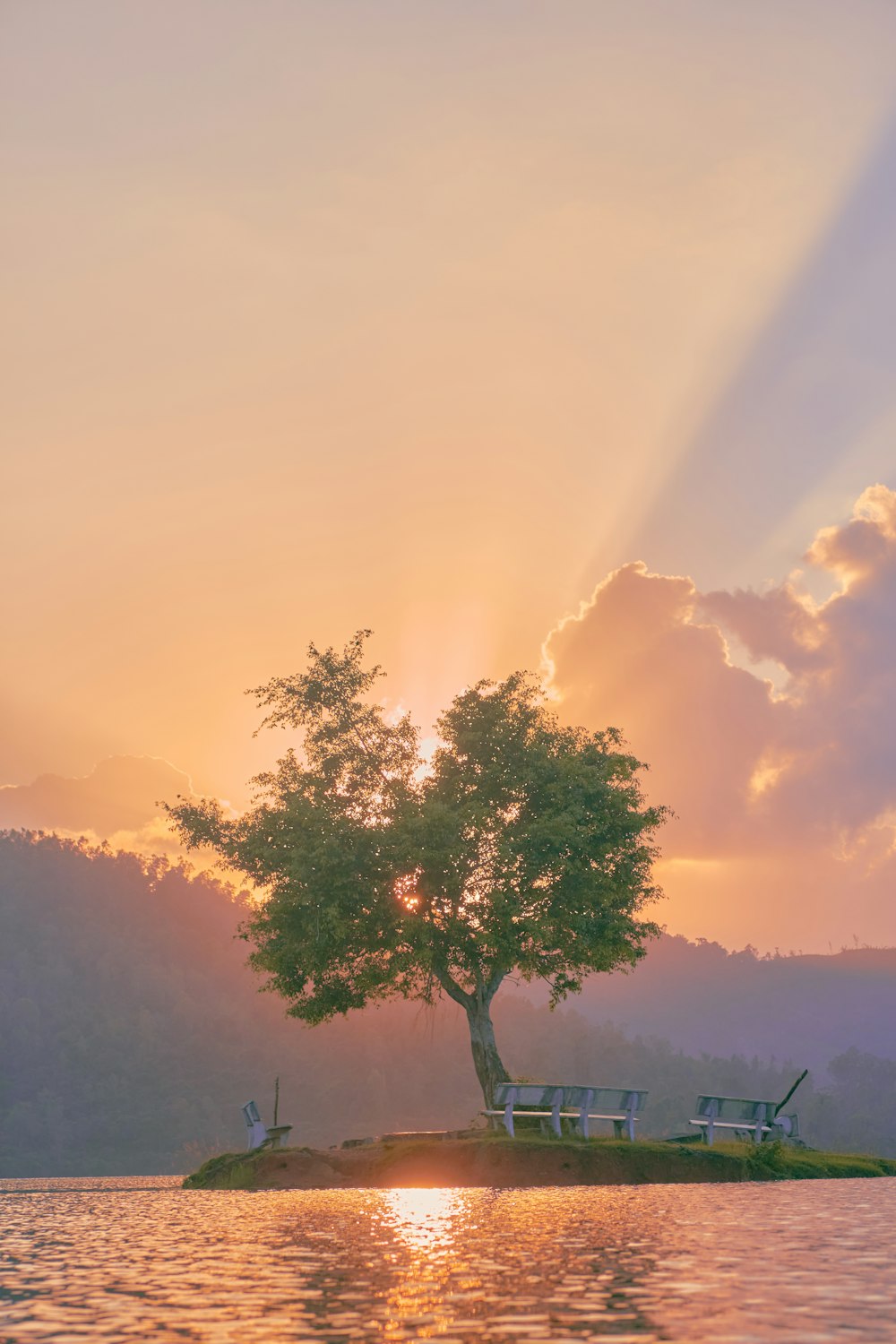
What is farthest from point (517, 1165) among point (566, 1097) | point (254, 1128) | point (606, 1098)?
point (254, 1128)

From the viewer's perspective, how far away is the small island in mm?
24219

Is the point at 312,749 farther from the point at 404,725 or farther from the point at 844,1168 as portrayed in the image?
the point at 844,1168

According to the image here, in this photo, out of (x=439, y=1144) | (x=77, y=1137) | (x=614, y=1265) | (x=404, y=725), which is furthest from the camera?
(x=77, y=1137)

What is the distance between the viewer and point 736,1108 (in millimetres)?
29188

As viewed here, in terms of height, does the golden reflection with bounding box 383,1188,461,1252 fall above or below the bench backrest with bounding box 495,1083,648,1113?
below

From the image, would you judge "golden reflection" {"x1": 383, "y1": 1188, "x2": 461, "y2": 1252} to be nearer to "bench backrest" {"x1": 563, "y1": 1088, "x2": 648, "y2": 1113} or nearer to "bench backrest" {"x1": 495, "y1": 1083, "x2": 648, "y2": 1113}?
"bench backrest" {"x1": 495, "y1": 1083, "x2": 648, "y2": 1113}

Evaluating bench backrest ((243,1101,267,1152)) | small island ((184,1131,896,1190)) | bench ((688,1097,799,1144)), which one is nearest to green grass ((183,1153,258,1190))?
small island ((184,1131,896,1190))

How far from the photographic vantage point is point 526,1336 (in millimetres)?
6879

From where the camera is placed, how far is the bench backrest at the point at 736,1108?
92.1 feet

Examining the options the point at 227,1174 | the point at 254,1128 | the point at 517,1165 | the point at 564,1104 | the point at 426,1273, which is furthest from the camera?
the point at 254,1128

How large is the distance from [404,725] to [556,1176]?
728 inches

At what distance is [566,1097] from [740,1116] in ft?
16.0

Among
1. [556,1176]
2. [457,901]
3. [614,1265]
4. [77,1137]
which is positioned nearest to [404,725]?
[457,901]

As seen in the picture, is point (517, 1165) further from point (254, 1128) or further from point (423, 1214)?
point (423, 1214)
